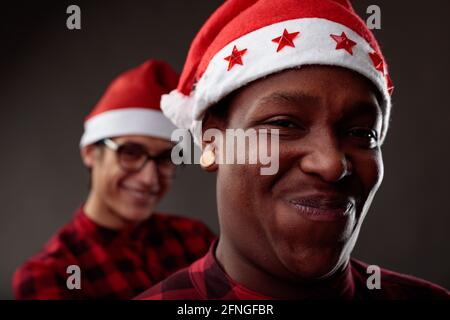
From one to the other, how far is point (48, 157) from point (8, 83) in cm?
43

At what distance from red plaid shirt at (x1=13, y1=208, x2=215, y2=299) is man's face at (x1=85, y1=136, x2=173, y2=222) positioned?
0.09m

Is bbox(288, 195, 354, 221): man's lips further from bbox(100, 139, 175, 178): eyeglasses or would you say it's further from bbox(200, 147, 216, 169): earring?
bbox(100, 139, 175, 178): eyeglasses

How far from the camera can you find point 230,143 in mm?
962

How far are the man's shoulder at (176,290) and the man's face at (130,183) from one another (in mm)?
896

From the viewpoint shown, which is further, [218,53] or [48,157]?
[48,157]

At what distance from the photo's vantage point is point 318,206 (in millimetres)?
874

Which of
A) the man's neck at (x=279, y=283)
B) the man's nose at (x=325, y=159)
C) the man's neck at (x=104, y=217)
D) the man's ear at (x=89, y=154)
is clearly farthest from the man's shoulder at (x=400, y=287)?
the man's ear at (x=89, y=154)

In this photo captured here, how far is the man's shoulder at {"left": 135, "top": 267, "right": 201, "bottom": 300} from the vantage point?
3.39 ft

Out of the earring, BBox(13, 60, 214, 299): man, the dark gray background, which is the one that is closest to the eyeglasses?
BBox(13, 60, 214, 299): man

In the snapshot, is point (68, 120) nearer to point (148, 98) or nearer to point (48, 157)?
point (48, 157)

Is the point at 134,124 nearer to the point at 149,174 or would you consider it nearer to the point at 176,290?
the point at 149,174

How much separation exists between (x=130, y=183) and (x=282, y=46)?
1.20 meters
